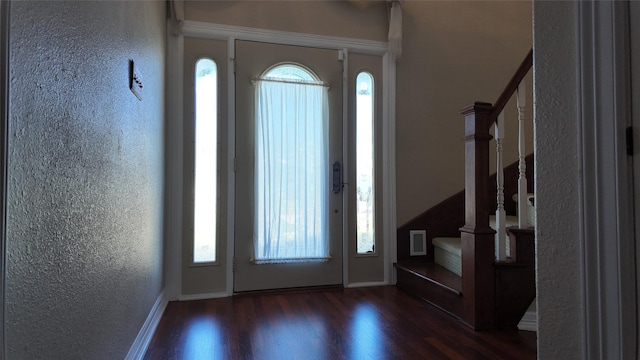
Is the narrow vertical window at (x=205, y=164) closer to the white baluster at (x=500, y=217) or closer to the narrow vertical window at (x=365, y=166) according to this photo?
the narrow vertical window at (x=365, y=166)

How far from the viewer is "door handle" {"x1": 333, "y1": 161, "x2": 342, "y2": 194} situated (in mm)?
2965

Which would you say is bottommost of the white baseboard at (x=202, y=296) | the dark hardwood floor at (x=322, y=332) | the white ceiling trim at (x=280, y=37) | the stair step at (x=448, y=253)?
the dark hardwood floor at (x=322, y=332)

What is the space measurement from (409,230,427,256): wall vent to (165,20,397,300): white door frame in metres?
0.17

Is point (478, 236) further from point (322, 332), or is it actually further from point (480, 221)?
point (322, 332)

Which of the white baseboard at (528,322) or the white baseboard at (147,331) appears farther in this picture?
the white baseboard at (528,322)

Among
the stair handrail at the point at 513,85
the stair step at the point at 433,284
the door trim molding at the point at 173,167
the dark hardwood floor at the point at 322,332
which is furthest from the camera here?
the door trim molding at the point at 173,167

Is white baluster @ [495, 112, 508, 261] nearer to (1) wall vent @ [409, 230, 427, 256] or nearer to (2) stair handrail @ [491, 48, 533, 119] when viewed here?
(2) stair handrail @ [491, 48, 533, 119]

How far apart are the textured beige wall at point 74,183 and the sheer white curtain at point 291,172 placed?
43.0 inches

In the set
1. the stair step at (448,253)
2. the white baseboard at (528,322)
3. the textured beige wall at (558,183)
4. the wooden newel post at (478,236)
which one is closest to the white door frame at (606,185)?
the textured beige wall at (558,183)

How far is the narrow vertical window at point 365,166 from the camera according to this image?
3051 mm

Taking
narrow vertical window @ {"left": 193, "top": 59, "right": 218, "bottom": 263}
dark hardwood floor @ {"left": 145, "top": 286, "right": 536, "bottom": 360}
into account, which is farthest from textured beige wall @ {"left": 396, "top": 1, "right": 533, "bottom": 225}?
narrow vertical window @ {"left": 193, "top": 59, "right": 218, "bottom": 263}

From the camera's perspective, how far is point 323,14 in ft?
9.82

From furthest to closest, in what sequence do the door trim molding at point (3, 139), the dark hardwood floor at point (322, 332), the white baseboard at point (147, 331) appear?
the dark hardwood floor at point (322, 332), the white baseboard at point (147, 331), the door trim molding at point (3, 139)

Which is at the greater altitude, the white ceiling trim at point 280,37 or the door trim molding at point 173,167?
the white ceiling trim at point 280,37
